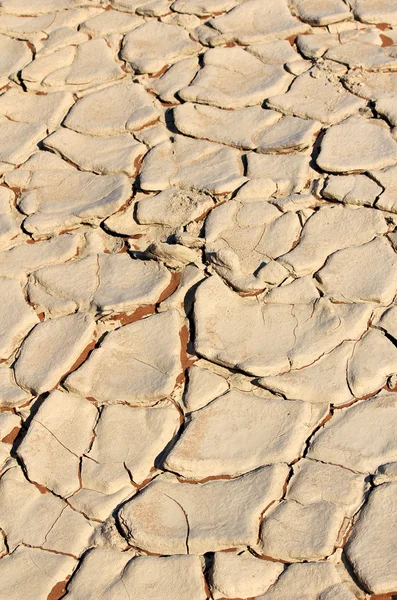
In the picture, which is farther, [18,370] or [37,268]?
[37,268]

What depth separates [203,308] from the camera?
81.0 inches

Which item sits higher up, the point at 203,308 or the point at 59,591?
the point at 203,308

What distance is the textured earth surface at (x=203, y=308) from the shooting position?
1.66 m

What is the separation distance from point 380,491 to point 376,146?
1.09m

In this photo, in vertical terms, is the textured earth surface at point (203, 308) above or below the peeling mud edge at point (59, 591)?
above

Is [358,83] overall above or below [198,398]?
above

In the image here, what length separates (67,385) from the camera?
6.46 ft

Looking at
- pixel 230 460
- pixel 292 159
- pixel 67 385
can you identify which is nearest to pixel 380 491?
pixel 230 460

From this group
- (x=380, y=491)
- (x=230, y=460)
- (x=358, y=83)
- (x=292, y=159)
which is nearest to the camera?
(x=380, y=491)

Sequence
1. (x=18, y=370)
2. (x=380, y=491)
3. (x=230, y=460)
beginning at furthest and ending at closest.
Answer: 1. (x=18, y=370)
2. (x=230, y=460)
3. (x=380, y=491)

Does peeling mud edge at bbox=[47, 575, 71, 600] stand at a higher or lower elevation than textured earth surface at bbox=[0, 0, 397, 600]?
lower

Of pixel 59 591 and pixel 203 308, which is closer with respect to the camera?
pixel 59 591

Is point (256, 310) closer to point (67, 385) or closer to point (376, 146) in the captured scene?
point (67, 385)

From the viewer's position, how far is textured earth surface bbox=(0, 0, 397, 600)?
1.66m
